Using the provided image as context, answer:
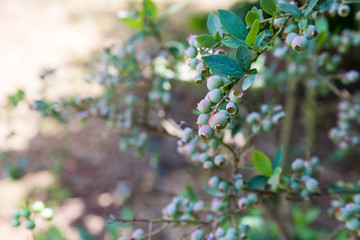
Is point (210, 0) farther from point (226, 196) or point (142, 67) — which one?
point (226, 196)

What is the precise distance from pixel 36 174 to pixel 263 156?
1.83 m

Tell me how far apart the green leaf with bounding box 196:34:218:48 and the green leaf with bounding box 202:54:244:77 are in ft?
0.36

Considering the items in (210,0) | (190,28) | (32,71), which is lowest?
(32,71)

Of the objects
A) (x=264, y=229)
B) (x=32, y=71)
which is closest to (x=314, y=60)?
(x=264, y=229)

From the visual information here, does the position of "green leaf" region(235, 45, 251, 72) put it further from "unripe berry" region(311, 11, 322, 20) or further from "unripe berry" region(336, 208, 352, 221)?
"unripe berry" region(336, 208, 352, 221)

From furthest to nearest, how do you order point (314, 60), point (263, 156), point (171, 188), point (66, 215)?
point (171, 188) → point (66, 215) → point (314, 60) → point (263, 156)

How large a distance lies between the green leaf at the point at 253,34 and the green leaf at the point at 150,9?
52 cm

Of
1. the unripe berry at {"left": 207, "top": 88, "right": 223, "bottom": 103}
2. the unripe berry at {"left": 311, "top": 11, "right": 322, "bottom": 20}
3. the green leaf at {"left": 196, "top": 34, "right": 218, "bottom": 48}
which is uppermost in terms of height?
the unripe berry at {"left": 311, "top": 11, "right": 322, "bottom": 20}

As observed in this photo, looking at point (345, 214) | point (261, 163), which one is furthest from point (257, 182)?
point (345, 214)

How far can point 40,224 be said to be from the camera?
1.80 metres

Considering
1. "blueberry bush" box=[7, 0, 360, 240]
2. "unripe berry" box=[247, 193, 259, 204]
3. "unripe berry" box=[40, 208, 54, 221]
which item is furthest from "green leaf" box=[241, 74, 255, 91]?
"unripe berry" box=[40, 208, 54, 221]

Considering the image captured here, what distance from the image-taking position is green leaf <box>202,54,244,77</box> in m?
0.46

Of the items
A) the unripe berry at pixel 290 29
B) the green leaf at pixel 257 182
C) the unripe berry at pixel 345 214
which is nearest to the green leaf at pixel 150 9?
the unripe berry at pixel 290 29

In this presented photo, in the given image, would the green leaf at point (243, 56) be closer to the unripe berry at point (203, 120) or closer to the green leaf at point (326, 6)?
the unripe berry at point (203, 120)
